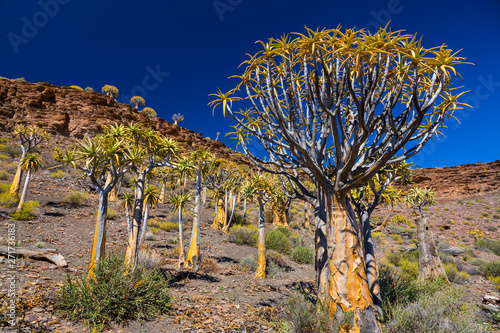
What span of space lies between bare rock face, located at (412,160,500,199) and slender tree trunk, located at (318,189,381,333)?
58241 mm

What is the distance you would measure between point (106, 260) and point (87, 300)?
1.09m

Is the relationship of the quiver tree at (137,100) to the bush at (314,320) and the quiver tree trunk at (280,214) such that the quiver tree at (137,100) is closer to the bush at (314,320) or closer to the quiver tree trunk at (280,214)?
the quiver tree trunk at (280,214)

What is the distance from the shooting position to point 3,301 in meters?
4.22

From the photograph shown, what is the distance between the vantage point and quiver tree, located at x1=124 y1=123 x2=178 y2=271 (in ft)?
22.2

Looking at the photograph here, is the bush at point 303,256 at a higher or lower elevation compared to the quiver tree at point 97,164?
lower

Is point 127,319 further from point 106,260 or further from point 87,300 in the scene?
point 106,260

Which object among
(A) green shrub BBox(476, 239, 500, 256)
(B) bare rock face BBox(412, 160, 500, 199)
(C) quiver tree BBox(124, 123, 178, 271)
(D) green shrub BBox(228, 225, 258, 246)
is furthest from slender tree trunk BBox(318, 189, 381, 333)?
(B) bare rock face BBox(412, 160, 500, 199)

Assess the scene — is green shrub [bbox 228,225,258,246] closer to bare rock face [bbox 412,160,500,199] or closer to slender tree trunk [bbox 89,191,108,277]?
slender tree trunk [bbox 89,191,108,277]

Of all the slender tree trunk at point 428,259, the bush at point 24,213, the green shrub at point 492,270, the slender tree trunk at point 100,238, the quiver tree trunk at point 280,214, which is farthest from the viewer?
the quiver tree trunk at point 280,214

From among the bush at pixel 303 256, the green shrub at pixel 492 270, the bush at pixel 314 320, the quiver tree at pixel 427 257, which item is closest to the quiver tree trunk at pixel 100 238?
the bush at pixel 314 320

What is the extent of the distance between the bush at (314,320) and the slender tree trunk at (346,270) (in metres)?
0.14

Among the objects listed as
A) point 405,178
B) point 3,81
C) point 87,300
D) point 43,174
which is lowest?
point 87,300

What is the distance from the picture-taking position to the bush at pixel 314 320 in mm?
4066

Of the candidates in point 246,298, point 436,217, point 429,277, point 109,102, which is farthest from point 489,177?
point 109,102
